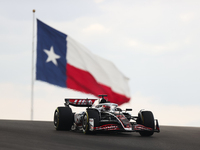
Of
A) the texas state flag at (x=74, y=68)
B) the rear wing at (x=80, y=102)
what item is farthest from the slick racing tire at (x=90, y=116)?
the texas state flag at (x=74, y=68)

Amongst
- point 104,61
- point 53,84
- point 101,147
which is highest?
point 104,61

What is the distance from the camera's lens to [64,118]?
16141mm

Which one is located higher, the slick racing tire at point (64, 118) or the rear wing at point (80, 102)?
the rear wing at point (80, 102)

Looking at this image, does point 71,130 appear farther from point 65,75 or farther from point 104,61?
point 104,61

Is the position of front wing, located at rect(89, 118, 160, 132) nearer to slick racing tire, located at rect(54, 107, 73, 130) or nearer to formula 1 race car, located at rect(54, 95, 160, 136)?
formula 1 race car, located at rect(54, 95, 160, 136)

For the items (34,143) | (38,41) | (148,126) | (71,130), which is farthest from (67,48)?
(34,143)

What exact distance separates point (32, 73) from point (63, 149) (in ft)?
48.8

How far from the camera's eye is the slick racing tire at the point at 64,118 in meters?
16.1

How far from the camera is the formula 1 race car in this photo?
13867 mm

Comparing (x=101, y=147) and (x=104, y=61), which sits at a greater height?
(x=104, y=61)

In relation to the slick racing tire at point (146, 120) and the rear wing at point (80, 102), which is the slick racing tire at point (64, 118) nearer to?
the rear wing at point (80, 102)

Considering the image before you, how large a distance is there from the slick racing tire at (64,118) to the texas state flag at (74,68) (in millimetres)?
7309

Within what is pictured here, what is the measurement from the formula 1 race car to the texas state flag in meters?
7.46

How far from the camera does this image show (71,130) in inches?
652
